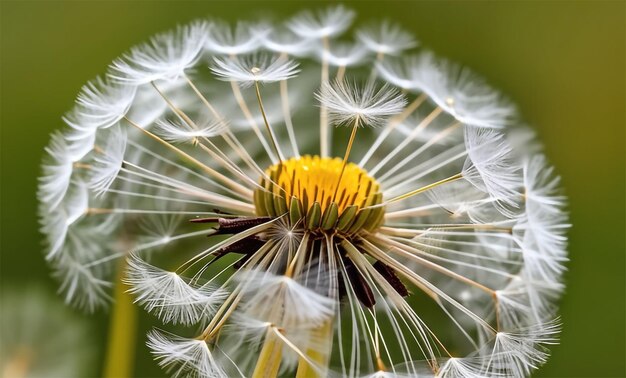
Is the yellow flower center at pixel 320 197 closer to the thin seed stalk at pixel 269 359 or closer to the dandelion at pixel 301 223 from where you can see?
the dandelion at pixel 301 223

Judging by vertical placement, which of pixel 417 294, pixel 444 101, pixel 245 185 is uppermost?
pixel 444 101

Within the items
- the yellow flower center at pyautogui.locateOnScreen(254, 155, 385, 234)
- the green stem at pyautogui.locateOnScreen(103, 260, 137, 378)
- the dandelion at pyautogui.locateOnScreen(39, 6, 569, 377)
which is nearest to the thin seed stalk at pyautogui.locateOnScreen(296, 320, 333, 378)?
the dandelion at pyautogui.locateOnScreen(39, 6, 569, 377)

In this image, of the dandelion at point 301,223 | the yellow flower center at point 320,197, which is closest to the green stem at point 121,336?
the dandelion at point 301,223

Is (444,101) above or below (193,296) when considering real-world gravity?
above

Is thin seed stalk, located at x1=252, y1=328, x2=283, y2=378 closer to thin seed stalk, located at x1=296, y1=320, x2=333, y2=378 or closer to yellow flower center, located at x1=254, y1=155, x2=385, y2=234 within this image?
thin seed stalk, located at x1=296, y1=320, x2=333, y2=378

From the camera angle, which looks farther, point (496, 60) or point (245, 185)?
point (496, 60)

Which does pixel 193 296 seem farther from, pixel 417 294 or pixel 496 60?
pixel 496 60

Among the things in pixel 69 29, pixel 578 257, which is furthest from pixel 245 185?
pixel 69 29
